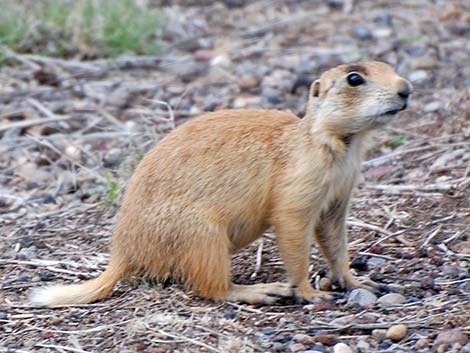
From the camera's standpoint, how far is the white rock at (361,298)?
521 centimetres

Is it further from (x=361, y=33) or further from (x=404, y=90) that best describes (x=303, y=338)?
(x=361, y=33)

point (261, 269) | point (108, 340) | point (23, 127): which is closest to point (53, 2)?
point (23, 127)

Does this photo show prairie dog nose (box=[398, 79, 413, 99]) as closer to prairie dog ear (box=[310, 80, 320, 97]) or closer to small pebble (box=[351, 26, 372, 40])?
prairie dog ear (box=[310, 80, 320, 97])

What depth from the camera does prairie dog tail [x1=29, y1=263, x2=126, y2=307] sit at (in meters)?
5.32

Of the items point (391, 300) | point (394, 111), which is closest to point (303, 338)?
point (391, 300)

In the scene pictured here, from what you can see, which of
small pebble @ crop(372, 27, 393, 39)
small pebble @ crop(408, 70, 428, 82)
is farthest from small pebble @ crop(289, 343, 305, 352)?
small pebble @ crop(372, 27, 393, 39)

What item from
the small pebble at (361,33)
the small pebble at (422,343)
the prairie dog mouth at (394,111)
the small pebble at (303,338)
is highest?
the prairie dog mouth at (394,111)

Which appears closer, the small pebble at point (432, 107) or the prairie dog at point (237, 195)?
the prairie dog at point (237, 195)

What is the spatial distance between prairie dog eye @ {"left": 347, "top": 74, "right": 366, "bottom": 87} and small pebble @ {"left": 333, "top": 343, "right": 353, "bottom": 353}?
4.16 ft

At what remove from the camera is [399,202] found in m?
6.54

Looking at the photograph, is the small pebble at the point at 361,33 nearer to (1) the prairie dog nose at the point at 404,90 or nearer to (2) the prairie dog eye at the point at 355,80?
(2) the prairie dog eye at the point at 355,80

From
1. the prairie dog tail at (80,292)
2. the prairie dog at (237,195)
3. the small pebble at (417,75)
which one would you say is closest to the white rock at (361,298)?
the prairie dog at (237,195)

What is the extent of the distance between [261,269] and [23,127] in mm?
3349

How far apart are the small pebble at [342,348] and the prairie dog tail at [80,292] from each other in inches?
50.4
